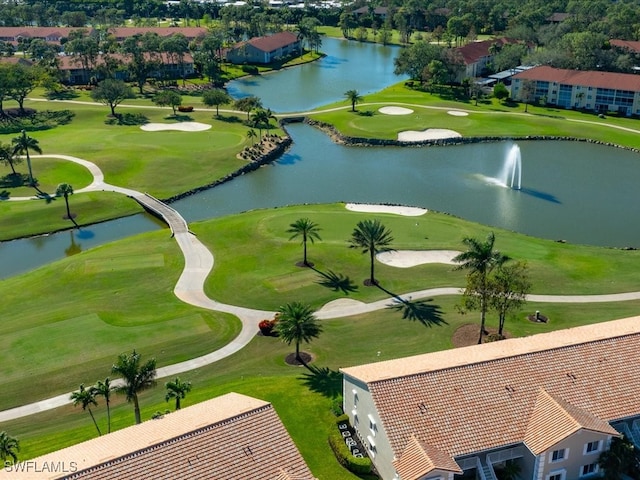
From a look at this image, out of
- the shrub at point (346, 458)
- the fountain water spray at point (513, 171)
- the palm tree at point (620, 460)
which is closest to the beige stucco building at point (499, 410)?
the palm tree at point (620, 460)

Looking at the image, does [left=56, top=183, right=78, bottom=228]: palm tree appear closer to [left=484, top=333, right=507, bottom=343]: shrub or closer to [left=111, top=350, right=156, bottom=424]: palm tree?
[left=111, top=350, right=156, bottom=424]: palm tree

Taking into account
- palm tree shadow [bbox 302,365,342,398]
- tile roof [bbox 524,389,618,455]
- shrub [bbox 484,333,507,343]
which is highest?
tile roof [bbox 524,389,618,455]

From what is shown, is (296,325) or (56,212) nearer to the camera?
(296,325)

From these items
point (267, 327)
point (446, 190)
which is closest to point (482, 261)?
point (267, 327)

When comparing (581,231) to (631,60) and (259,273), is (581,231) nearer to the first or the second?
(259,273)

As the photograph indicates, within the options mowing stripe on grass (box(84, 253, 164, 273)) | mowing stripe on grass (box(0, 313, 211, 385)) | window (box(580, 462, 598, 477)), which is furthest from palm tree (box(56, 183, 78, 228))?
window (box(580, 462, 598, 477))

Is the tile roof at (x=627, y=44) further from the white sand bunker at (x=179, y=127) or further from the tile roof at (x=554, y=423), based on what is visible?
the tile roof at (x=554, y=423)

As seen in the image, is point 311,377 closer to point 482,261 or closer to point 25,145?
point 482,261
